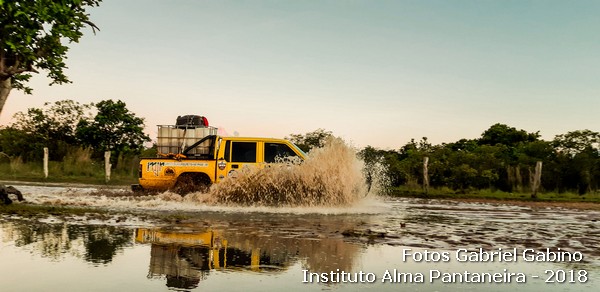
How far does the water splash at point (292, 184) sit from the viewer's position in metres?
17.3

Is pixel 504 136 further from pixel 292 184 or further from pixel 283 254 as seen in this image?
pixel 283 254

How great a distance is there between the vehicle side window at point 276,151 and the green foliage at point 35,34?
6.81 m

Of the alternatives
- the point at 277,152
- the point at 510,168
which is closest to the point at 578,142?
the point at 510,168

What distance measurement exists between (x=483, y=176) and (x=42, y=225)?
34.3 m

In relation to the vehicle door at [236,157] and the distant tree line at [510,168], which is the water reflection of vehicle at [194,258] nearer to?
the vehicle door at [236,157]

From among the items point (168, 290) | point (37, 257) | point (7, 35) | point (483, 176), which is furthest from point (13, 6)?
point (483, 176)

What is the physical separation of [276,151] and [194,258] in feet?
35.1

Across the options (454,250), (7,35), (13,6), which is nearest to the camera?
(454,250)

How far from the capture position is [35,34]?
16984 millimetres

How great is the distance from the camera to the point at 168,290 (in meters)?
5.79

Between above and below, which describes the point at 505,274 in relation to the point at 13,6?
Result: below

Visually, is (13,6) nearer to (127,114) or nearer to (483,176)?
(483,176)

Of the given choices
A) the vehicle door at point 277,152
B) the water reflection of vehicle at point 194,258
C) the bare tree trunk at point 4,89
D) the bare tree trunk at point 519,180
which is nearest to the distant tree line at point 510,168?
the bare tree trunk at point 519,180

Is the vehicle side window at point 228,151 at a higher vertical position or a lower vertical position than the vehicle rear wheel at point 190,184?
higher
